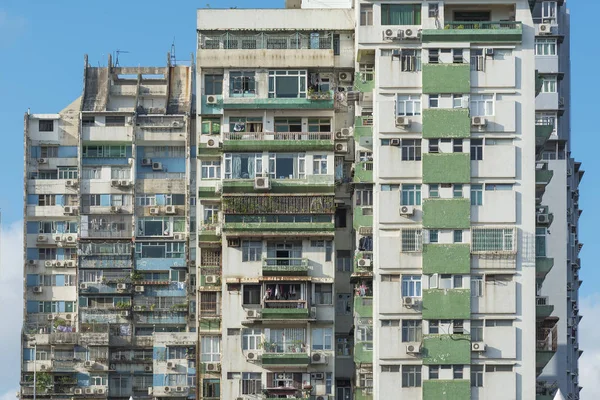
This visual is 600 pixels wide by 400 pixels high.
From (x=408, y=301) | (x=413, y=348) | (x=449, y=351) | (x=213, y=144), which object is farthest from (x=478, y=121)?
(x=213, y=144)

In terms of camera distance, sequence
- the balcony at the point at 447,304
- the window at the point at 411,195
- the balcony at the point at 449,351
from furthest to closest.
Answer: the window at the point at 411,195
the balcony at the point at 447,304
the balcony at the point at 449,351

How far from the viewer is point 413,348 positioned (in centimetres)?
6322

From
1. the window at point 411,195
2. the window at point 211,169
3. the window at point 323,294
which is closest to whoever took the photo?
the window at point 411,195

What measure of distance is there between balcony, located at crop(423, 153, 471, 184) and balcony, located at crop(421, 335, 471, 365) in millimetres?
6006

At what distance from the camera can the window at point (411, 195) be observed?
64312 millimetres

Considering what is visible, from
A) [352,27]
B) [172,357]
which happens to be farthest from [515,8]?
[172,357]

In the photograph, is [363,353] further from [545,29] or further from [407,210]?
[545,29]

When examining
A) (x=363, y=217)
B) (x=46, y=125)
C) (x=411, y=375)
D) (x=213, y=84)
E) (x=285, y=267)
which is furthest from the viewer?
(x=46, y=125)

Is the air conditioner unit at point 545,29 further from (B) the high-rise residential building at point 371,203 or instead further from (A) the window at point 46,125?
(A) the window at point 46,125

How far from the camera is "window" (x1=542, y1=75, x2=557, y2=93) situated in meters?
82.9

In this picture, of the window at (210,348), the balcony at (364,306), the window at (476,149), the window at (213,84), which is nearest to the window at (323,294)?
the balcony at (364,306)

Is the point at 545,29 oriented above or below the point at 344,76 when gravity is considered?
above

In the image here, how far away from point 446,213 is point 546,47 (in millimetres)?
21970

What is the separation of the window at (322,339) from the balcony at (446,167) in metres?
7.66
